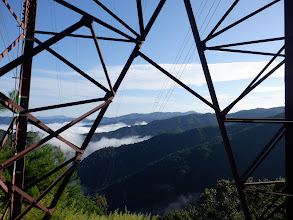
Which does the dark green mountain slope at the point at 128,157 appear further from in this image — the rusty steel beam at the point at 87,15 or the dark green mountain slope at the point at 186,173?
the rusty steel beam at the point at 87,15

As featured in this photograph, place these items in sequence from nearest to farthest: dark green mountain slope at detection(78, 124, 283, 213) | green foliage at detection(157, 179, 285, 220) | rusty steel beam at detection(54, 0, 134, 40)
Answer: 1. rusty steel beam at detection(54, 0, 134, 40)
2. green foliage at detection(157, 179, 285, 220)
3. dark green mountain slope at detection(78, 124, 283, 213)

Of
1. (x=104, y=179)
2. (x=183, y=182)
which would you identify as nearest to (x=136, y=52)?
(x=183, y=182)

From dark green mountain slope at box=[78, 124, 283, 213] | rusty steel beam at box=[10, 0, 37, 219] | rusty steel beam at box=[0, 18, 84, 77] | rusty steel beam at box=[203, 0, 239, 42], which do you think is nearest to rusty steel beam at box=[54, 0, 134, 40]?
rusty steel beam at box=[0, 18, 84, 77]

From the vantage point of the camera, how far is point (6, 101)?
4.14 metres

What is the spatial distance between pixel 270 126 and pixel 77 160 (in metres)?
156

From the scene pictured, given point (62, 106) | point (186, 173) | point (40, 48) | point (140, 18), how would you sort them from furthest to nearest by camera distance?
point (186, 173)
point (140, 18)
point (62, 106)
point (40, 48)

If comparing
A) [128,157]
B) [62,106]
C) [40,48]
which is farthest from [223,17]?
[128,157]

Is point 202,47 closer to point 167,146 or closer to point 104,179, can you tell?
point 104,179

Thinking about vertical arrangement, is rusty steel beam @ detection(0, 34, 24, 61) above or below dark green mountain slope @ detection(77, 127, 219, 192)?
above

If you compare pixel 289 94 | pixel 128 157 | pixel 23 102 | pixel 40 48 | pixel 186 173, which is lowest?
pixel 128 157

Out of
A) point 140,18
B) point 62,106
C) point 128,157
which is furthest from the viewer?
point 128,157

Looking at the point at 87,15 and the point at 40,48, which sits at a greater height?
the point at 87,15

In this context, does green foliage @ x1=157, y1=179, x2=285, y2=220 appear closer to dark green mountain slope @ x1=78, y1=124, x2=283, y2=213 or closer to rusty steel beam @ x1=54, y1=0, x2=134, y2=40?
rusty steel beam @ x1=54, y1=0, x2=134, y2=40

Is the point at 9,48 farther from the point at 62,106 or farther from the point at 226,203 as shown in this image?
the point at 226,203
